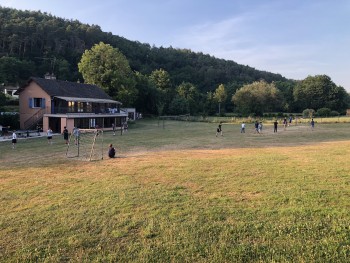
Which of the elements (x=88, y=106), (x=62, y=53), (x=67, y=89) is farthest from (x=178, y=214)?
(x=62, y=53)

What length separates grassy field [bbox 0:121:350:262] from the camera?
605 centimetres

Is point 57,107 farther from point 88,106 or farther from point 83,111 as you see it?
point 88,106

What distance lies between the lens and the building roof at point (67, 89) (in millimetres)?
38522

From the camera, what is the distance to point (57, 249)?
623 centimetres

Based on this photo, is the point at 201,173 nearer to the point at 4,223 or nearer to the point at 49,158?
the point at 4,223

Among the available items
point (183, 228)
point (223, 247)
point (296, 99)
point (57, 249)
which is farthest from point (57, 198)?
point (296, 99)

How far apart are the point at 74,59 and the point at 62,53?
4.16 m

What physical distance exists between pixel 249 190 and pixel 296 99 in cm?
9601

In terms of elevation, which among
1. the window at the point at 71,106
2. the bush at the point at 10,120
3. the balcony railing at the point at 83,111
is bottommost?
the bush at the point at 10,120

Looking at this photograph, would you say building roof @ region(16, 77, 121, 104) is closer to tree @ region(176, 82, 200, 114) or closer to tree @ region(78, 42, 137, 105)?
Answer: tree @ region(78, 42, 137, 105)

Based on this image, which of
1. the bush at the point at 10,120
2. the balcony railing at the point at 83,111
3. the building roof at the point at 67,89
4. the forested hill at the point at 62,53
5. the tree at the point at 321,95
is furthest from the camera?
the tree at the point at 321,95

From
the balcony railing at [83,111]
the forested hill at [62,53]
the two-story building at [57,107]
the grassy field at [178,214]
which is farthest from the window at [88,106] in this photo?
the forested hill at [62,53]

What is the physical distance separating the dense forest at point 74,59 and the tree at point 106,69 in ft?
21.0

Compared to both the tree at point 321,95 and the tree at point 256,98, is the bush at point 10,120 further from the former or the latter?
the tree at point 321,95
